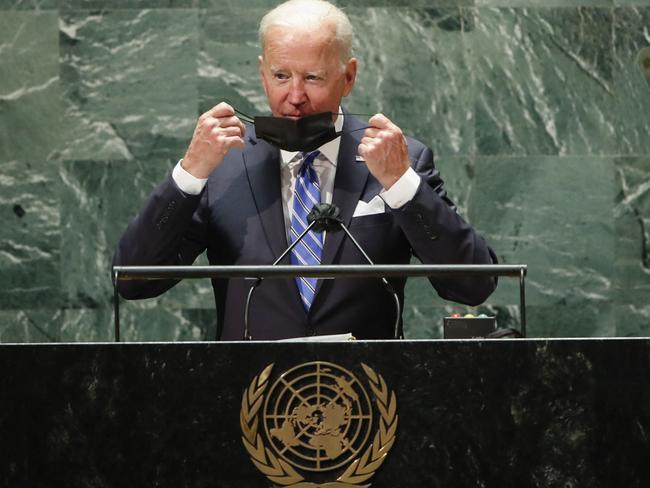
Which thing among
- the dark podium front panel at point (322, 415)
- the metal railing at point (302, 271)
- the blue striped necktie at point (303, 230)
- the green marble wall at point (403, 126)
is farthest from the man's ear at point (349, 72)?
the green marble wall at point (403, 126)

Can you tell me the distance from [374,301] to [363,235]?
7.0 inches

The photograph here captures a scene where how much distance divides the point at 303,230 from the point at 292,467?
1.18m

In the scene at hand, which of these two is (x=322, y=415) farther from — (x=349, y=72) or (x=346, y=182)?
(x=349, y=72)

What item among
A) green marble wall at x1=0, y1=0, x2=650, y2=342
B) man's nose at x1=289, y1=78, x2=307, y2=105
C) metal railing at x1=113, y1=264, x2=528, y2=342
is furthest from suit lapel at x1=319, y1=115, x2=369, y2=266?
green marble wall at x1=0, y1=0, x2=650, y2=342

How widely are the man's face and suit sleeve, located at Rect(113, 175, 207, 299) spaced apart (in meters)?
0.35

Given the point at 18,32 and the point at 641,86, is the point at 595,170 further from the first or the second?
the point at 18,32

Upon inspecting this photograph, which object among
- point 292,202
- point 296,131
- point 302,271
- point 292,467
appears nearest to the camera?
point 292,467

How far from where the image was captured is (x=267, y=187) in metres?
3.49

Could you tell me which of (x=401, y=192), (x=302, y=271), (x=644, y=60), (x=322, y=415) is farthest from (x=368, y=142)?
(x=644, y=60)

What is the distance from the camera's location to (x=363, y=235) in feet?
11.2

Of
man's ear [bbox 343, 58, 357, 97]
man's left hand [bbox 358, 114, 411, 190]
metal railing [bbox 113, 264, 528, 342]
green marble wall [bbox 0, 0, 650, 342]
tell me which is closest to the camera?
metal railing [bbox 113, 264, 528, 342]

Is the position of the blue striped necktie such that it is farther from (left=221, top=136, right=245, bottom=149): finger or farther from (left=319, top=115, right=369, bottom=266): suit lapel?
(left=221, top=136, right=245, bottom=149): finger

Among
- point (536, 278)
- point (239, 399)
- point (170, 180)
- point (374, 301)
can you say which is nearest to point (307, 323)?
point (374, 301)

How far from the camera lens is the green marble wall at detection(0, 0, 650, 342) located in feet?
18.2
